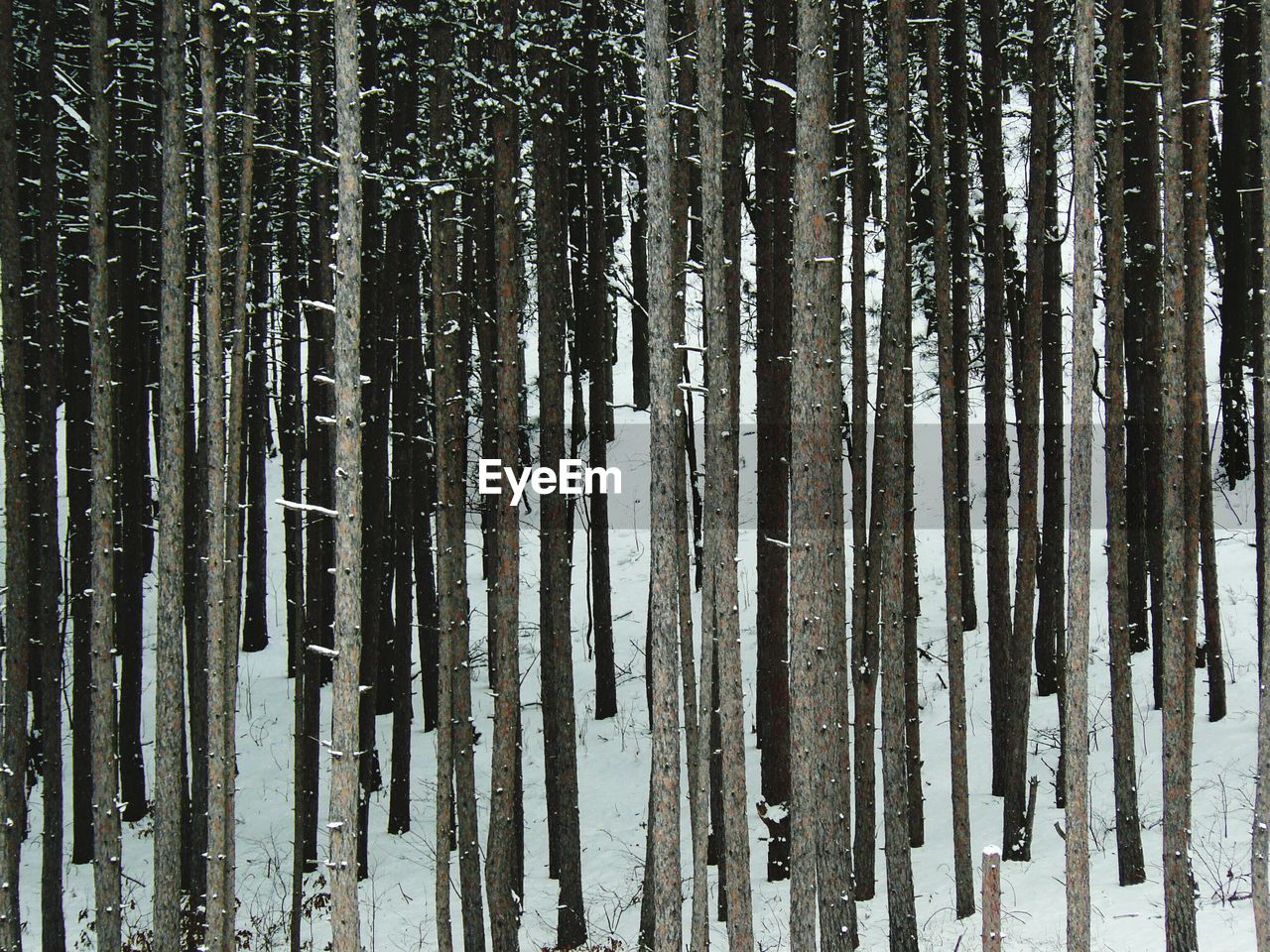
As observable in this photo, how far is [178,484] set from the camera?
9938 millimetres

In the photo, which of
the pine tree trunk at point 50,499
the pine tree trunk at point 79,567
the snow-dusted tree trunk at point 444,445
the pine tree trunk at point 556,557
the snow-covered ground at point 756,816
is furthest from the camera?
the pine tree trunk at point 79,567

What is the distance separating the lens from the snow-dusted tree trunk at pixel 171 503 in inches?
388

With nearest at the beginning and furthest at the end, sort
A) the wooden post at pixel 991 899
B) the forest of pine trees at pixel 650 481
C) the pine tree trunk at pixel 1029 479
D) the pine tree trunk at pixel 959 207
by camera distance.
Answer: the wooden post at pixel 991 899
the forest of pine trees at pixel 650 481
the pine tree trunk at pixel 1029 479
the pine tree trunk at pixel 959 207

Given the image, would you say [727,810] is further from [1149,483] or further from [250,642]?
[250,642]

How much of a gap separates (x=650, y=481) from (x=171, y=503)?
465cm

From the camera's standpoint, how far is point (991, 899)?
8.04m

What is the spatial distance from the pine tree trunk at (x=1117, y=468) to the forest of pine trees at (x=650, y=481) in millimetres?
45

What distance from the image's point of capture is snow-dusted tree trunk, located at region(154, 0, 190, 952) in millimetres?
9852

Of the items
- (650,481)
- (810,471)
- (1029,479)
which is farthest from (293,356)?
(1029,479)

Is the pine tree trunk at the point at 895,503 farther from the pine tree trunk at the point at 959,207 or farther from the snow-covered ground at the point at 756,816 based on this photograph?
the pine tree trunk at the point at 959,207

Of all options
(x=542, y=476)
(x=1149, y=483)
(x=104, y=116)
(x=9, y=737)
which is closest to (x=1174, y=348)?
(x=1149, y=483)

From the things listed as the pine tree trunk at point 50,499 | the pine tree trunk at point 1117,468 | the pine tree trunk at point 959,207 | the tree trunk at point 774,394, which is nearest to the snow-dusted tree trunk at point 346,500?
the pine tree trunk at point 50,499

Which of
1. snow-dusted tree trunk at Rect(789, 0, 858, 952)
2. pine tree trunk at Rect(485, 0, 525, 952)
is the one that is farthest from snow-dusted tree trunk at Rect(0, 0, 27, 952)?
snow-dusted tree trunk at Rect(789, 0, 858, 952)

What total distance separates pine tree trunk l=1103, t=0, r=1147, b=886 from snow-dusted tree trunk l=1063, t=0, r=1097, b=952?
4.02 feet
